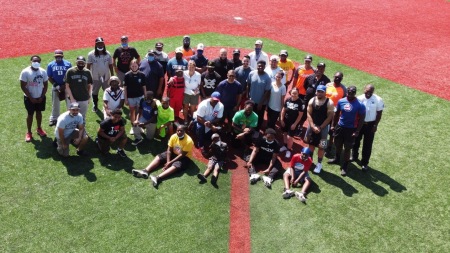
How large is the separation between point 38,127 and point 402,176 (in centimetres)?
949

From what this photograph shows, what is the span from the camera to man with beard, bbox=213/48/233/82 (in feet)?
39.6

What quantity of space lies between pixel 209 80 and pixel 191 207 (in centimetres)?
402

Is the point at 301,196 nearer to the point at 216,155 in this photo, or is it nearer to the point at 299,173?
the point at 299,173

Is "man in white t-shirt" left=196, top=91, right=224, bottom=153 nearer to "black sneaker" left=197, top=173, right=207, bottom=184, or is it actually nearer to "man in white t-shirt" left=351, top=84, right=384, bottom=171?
"black sneaker" left=197, top=173, right=207, bottom=184

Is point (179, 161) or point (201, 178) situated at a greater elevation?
point (179, 161)

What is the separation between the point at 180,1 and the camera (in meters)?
25.7

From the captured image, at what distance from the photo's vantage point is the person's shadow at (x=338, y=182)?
10063 millimetres

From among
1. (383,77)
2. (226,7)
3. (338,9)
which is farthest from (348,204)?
(338,9)

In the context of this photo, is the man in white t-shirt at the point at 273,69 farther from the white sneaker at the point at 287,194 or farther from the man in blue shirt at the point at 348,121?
the white sneaker at the point at 287,194

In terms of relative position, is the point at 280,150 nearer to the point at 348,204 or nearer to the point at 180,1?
the point at 348,204

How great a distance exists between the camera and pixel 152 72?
11828 millimetres

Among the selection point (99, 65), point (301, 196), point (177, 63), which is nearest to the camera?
point (301, 196)

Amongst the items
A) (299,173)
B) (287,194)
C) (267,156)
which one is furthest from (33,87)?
(299,173)

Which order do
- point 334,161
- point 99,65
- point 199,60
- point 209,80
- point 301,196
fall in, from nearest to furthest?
point 301,196 < point 334,161 < point 209,80 < point 99,65 < point 199,60
